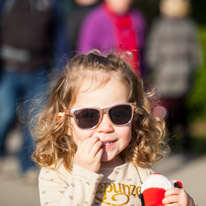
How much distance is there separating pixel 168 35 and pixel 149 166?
4.41 m

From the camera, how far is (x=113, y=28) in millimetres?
5418

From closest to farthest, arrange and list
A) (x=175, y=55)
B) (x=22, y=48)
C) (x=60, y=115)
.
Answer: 1. (x=60, y=115)
2. (x=22, y=48)
3. (x=175, y=55)

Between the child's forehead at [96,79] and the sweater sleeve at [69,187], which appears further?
the child's forehead at [96,79]

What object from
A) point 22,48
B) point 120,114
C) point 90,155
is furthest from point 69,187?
point 22,48

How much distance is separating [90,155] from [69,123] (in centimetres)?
29

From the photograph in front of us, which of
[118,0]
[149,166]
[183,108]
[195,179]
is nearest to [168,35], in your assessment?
A: [183,108]

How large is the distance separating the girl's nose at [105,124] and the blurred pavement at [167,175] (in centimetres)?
237

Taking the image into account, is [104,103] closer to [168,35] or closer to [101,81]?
[101,81]

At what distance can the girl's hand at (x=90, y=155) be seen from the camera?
2398 mm

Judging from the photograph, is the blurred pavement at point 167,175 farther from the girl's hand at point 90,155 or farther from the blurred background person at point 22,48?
the girl's hand at point 90,155

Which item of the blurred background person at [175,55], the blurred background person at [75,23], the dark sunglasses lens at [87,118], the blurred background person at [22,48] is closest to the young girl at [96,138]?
the dark sunglasses lens at [87,118]

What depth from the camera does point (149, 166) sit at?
8.96 feet

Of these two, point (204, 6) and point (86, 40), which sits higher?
point (204, 6)

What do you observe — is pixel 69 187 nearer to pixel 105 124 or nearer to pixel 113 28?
pixel 105 124
